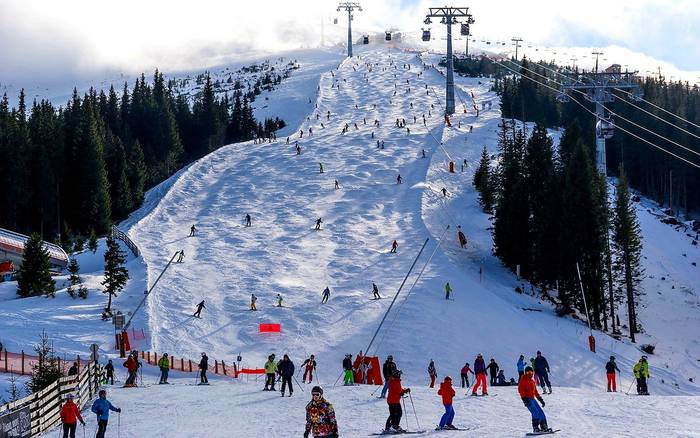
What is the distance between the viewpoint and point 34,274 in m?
48.0

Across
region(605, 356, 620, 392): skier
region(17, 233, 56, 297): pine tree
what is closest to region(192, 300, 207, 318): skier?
region(17, 233, 56, 297): pine tree

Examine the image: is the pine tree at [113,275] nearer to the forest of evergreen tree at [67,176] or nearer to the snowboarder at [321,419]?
the forest of evergreen tree at [67,176]

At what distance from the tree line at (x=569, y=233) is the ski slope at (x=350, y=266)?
6.95ft

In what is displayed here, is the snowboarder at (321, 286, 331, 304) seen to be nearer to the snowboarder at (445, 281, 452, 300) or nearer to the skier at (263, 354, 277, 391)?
the snowboarder at (445, 281, 452, 300)

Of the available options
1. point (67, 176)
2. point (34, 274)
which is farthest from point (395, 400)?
point (67, 176)

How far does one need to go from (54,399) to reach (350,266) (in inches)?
1224

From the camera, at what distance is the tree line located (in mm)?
52125

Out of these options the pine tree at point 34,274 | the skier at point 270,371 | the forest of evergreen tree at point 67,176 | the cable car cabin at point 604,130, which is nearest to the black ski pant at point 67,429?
the skier at point 270,371

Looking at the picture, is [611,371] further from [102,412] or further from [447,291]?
[447,291]

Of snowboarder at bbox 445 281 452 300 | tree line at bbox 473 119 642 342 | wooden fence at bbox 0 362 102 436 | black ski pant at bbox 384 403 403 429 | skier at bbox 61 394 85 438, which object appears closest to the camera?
black ski pant at bbox 384 403 403 429

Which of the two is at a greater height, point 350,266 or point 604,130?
point 604,130

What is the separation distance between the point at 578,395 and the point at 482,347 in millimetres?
15076

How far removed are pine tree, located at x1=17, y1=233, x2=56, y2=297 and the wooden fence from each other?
2109 centimetres

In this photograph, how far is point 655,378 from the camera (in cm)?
4272
